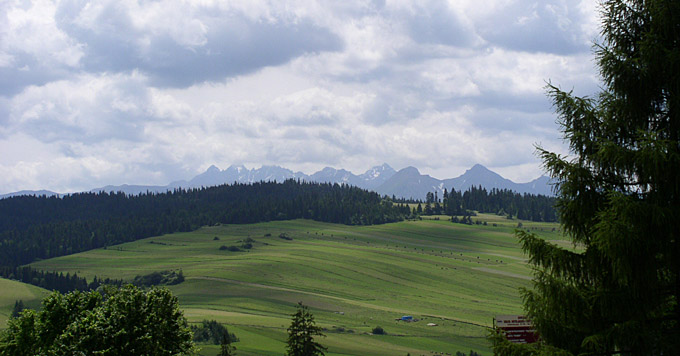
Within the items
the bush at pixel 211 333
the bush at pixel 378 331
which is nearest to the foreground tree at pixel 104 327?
the bush at pixel 211 333

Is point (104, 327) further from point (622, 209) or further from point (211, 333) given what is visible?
point (211, 333)

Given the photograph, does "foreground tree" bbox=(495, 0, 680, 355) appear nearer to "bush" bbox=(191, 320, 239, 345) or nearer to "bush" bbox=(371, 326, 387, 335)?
"bush" bbox=(191, 320, 239, 345)

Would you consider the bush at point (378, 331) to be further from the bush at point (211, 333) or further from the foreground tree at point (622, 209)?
the foreground tree at point (622, 209)

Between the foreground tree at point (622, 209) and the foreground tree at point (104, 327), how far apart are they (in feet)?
94.7

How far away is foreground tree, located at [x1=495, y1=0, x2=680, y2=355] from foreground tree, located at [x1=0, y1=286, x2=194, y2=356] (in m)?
28.9

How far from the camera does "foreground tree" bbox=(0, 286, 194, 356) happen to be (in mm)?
36219

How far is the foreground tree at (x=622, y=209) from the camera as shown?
14.1 m

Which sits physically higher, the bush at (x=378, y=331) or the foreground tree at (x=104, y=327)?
the foreground tree at (x=104, y=327)

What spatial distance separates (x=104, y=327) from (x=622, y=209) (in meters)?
33.3

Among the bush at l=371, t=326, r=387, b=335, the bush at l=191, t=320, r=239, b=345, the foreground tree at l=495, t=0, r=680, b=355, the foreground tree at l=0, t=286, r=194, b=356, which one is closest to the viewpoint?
the foreground tree at l=495, t=0, r=680, b=355

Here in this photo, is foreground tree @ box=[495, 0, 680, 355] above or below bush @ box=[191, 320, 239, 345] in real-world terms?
above

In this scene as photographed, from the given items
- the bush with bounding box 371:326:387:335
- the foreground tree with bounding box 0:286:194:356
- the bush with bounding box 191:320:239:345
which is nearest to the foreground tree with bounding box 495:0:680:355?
the foreground tree with bounding box 0:286:194:356

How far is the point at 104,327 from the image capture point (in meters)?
36.6

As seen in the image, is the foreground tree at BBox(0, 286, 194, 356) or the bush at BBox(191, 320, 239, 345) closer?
the foreground tree at BBox(0, 286, 194, 356)
